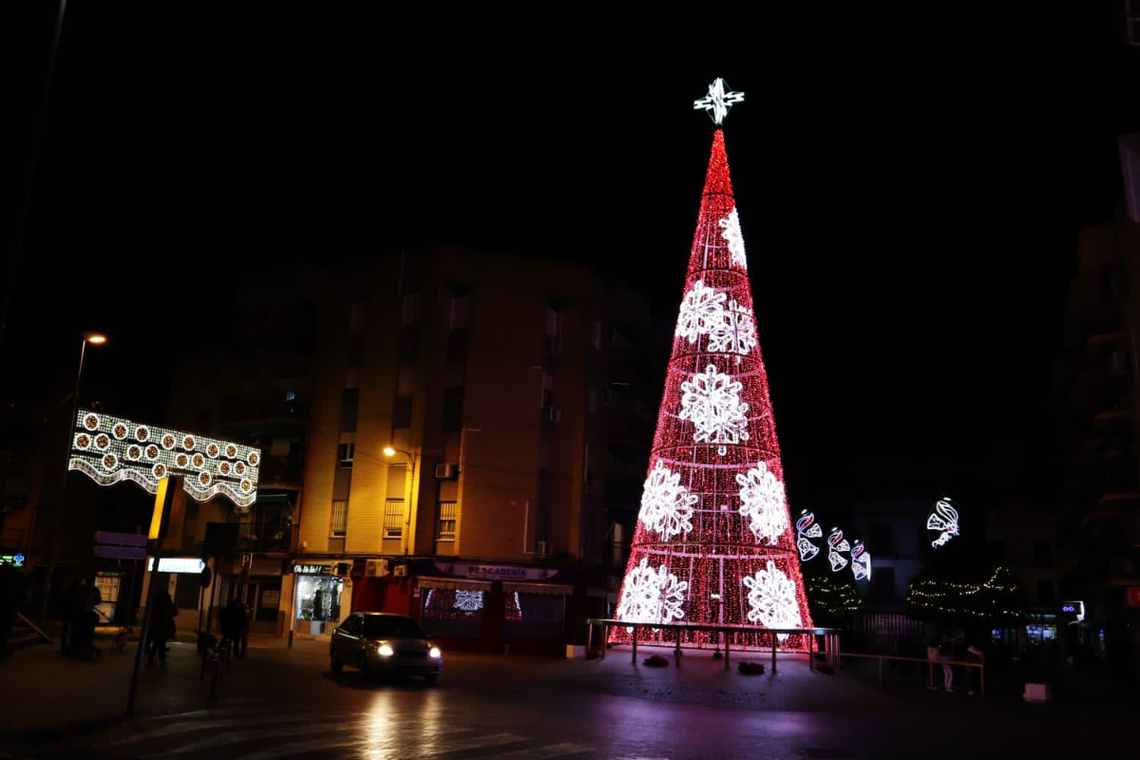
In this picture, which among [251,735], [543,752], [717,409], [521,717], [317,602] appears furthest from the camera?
[317,602]

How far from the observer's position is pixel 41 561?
4512 cm

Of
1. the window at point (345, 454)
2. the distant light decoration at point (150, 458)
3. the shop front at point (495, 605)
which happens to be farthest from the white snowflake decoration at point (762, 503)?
the window at point (345, 454)

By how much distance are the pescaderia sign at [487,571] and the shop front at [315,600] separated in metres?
5.87

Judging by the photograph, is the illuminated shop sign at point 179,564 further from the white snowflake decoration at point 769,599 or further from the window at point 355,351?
the white snowflake decoration at point 769,599

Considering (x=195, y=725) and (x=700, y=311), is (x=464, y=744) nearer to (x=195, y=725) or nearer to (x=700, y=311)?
(x=195, y=725)

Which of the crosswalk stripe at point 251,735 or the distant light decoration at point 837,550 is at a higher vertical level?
the distant light decoration at point 837,550

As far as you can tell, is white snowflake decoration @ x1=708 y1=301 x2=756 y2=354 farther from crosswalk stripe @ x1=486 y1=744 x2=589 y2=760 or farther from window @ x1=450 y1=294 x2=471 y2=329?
crosswalk stripe @ x1=486 y1=744 x2=589 y2=760

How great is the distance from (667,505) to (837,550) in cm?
1898

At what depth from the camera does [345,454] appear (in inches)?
1564

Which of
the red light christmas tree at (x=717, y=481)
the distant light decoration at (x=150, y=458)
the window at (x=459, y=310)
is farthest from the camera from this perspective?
the window at (x=459, y=310)

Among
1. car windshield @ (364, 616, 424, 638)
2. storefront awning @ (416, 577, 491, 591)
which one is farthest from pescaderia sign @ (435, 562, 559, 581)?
car windshield @ (364, 616, 424, 638)

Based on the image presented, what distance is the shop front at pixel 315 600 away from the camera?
127 ft

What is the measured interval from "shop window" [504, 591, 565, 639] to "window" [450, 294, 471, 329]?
442 inches

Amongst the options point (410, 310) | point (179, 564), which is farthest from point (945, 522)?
point (179, 564)
